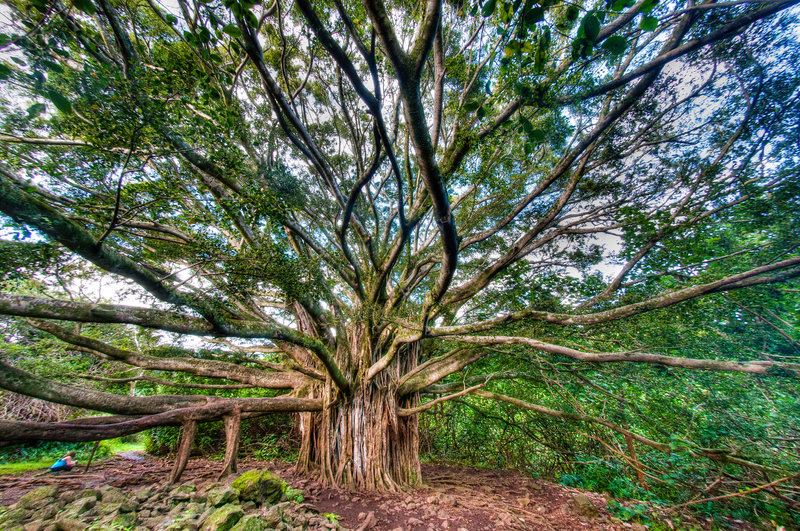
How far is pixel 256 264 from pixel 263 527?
8.05 feet

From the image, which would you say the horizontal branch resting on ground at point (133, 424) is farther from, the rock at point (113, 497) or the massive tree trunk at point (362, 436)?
the rock at point (113, 497)

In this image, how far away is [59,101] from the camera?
4.00ft

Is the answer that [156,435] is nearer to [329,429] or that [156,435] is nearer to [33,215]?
[329,429]

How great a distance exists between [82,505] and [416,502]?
353 cm

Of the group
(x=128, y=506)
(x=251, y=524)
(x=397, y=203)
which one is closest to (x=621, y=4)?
(x=397, y=203)

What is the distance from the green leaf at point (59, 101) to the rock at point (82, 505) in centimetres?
315

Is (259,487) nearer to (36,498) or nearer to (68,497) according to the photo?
(68,497)

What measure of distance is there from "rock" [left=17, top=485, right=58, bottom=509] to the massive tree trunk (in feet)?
9.63

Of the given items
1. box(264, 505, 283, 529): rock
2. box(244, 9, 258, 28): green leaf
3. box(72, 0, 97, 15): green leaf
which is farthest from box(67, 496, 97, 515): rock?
box(244, 9, 258, 28): green leaf

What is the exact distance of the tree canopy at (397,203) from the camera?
6.82 ft

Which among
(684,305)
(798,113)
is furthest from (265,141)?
(798,113)

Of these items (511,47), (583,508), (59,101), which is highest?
(511,47)

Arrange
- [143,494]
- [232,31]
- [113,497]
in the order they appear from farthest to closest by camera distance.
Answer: [143,494]
[113,497]
[232,31]

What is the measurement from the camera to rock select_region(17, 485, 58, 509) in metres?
2.26
